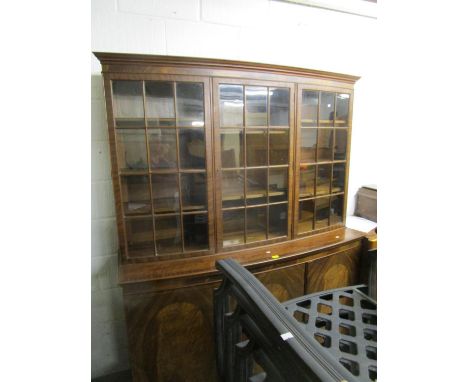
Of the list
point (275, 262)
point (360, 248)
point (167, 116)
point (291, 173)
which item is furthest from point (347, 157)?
point (167, 116)

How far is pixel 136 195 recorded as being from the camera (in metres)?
1.26

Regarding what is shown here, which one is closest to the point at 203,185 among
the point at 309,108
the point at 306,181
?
the point at 306,181

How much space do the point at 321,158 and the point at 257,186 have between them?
18.4 inches

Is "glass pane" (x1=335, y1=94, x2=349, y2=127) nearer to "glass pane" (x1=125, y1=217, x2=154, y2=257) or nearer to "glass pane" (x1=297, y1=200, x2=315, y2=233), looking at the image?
"glass pane" (x1=297, y1=200, x2=315, y2=233)

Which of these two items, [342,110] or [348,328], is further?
[342,110]

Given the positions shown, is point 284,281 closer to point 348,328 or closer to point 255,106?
point 348,328

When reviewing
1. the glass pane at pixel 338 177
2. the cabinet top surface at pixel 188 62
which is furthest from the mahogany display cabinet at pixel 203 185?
the glass pane at pixel 338 177

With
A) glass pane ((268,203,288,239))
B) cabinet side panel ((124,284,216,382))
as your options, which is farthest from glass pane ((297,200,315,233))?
cabinet side panel ((124,284,216,382))

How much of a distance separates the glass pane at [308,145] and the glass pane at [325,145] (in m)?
0.03

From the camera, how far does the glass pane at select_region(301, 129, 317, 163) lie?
4.96 feet
